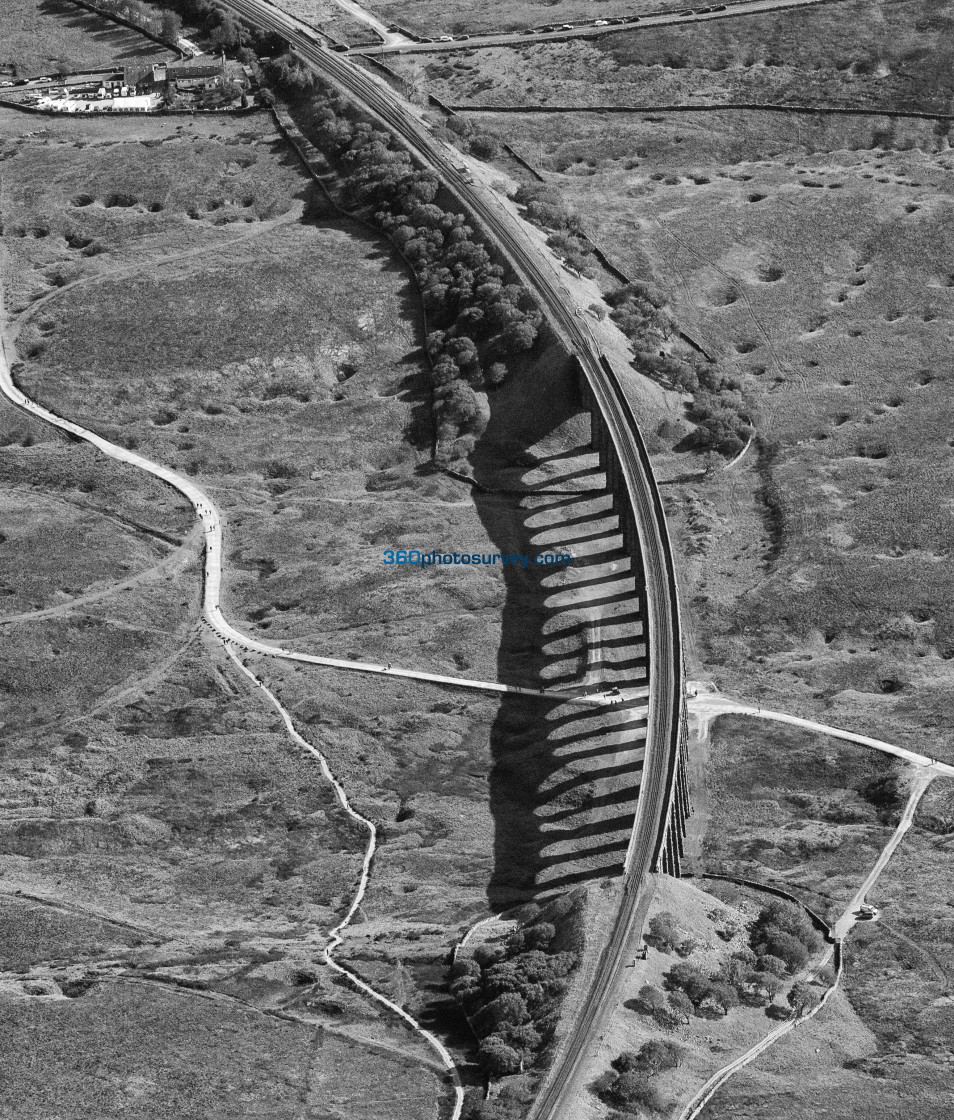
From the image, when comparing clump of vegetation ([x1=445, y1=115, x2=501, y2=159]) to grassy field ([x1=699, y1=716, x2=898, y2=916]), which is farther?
clump of vegetation ([x1=445, y1=115, x2=501, y2=159])

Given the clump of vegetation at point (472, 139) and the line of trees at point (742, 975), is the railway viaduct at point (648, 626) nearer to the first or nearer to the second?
the line of trees at point (742, 975)

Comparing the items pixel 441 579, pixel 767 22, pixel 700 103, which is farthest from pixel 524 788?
pixel 767 22

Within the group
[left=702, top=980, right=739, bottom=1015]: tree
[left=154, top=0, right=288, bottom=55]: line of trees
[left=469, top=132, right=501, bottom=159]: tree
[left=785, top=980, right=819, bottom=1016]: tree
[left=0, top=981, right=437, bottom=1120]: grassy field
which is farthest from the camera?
[left=154, top=0, right=288, bottom=55]: line of trees

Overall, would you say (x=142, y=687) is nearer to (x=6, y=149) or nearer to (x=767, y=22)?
(x=6, y=149)

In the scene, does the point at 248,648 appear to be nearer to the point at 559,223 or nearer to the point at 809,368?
the point at 559,223

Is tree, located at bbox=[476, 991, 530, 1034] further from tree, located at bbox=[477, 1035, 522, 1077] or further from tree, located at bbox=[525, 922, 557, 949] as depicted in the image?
tree, located at bbox=[525, 922, 557, 949]

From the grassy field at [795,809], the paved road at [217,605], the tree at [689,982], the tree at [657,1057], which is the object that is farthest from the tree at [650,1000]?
the paved road at [217,605]

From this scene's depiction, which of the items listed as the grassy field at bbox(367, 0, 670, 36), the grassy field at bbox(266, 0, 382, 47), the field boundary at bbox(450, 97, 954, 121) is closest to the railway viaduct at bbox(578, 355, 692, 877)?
the field boundary at bbox(450, 97, 954, 121)

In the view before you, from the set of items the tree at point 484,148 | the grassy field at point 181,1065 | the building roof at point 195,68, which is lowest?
the grassy field at point 181,1065
